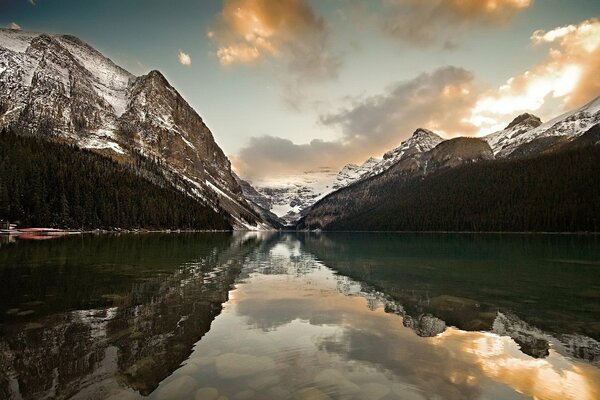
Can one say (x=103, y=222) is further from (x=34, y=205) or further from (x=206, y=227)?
(x=206, y=227)

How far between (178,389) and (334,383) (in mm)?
3887

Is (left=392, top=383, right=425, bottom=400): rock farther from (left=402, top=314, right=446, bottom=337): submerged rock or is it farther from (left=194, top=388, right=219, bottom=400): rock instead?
(left=402, top=314, right=446, bottom=337): submerged rock

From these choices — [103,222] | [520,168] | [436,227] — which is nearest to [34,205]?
[103,222]

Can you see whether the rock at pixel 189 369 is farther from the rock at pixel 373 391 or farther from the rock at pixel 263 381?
the rock at pixel 373 391

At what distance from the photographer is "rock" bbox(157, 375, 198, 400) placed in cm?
819

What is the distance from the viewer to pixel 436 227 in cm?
19800

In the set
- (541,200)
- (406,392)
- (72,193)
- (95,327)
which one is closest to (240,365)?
(406,392)

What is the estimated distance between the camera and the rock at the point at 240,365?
9.73 m

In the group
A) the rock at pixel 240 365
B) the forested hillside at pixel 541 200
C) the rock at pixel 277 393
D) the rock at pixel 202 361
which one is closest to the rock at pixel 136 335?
the rock at pixel 202 361

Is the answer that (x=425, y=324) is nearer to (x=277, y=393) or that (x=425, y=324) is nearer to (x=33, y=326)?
(x=277, y=393)

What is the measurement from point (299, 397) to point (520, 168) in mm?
225977

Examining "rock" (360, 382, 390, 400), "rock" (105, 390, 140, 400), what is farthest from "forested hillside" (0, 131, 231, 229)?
"rock" (360, 382, 390, 400)

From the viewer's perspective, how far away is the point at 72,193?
361 ft

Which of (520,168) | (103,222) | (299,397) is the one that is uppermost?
(520,168)
